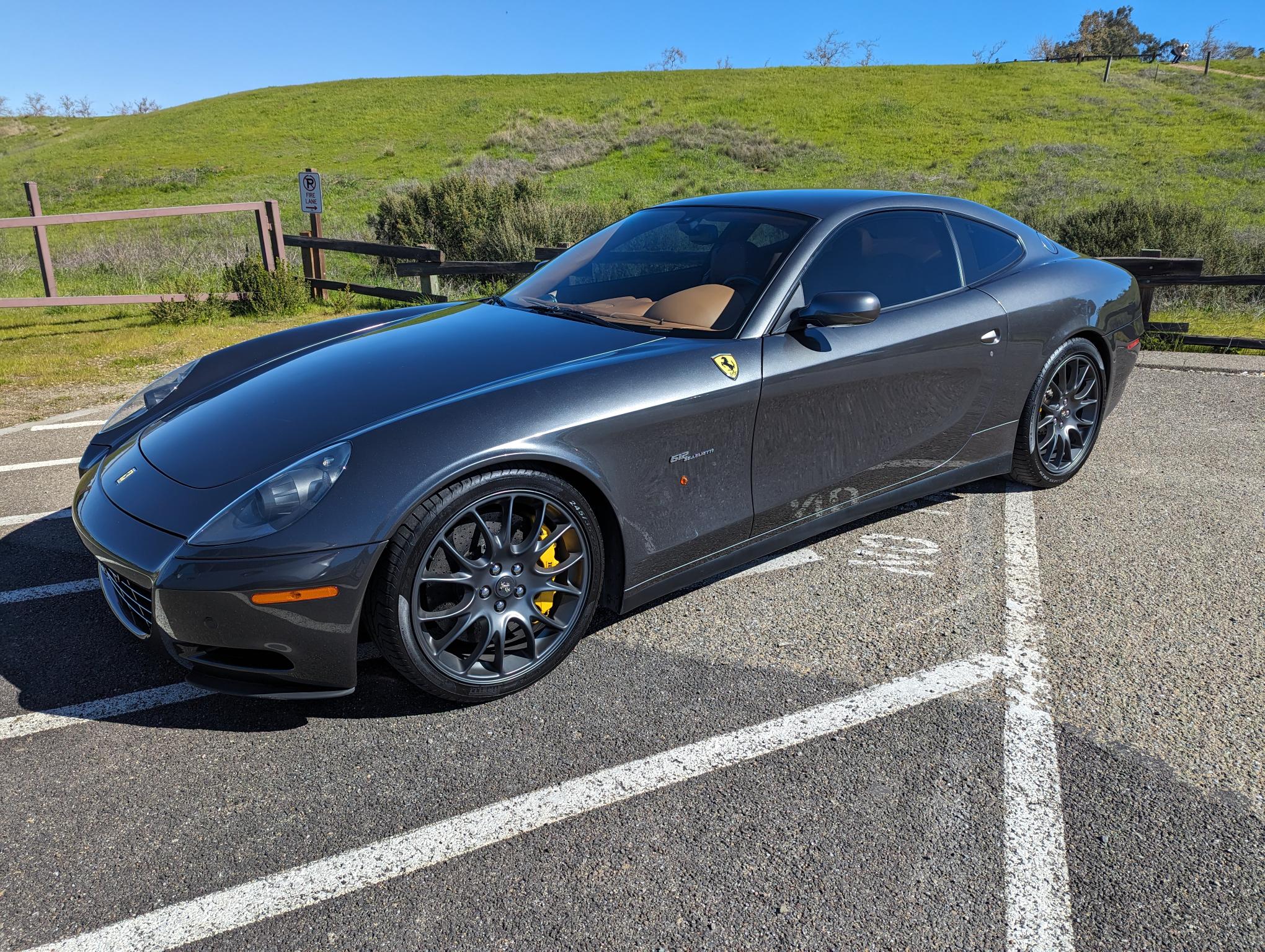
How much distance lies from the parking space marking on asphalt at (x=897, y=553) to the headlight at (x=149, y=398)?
300 centimetres

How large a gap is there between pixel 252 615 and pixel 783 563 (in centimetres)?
224

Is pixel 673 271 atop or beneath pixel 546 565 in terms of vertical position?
atop

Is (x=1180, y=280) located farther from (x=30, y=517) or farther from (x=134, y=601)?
(x=30, y=517)

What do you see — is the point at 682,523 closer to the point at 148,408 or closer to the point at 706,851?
the point at 706,851

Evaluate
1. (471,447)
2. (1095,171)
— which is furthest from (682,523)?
(1095,171)

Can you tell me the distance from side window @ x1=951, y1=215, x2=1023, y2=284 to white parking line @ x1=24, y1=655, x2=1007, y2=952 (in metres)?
1.98

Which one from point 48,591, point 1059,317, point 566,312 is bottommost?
point 48,591

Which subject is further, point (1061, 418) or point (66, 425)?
point (66, 425)

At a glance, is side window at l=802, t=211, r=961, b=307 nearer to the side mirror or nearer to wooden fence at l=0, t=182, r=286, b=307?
the side mirror

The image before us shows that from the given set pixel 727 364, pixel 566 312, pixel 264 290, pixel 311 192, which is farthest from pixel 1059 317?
pixel 311 192

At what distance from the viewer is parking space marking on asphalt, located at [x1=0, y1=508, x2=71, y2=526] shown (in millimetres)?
4355

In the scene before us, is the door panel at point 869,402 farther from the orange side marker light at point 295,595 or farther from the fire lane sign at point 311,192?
the fire lane sign at point 311,192

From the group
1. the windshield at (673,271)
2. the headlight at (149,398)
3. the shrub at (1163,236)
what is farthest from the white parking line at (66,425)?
the shrub at (1163,236)

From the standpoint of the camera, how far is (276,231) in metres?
11.8
